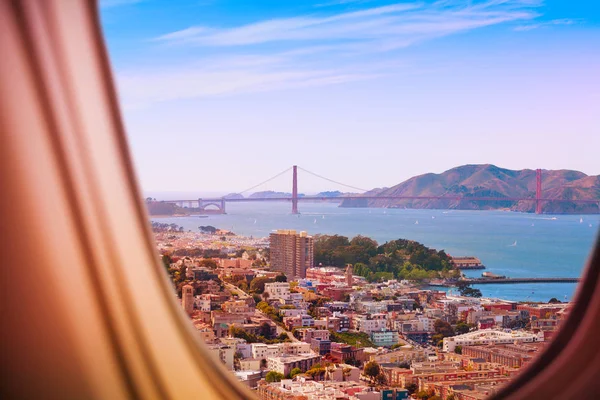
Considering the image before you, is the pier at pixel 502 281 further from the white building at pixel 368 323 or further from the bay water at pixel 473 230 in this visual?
the white building at pixel 368 323

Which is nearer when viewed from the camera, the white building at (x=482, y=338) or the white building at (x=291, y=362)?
the white building at (x=291, y=362)

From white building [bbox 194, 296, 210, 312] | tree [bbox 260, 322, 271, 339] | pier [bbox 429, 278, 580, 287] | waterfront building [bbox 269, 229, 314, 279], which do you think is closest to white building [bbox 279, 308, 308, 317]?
tree [bbox 260, 322, 271, 339]

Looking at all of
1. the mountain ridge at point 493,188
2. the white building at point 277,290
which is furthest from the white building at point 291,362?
the mountain ridge at point 493,188

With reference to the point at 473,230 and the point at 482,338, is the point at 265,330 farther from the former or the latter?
the point at 473,230

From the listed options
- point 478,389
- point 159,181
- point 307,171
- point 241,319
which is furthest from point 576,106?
point 307,171

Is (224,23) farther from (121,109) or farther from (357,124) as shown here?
(121,109)

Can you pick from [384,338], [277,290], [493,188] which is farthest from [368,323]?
[493,188]
